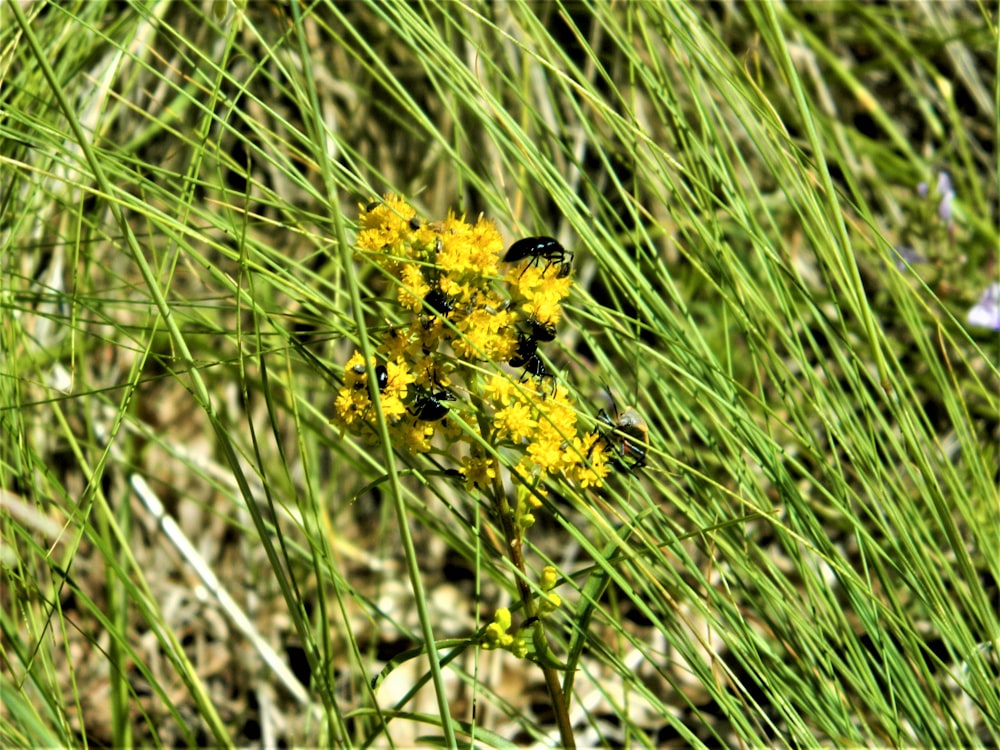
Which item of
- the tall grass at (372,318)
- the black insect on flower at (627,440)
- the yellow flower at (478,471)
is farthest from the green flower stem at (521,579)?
the tall grass at (372,318)

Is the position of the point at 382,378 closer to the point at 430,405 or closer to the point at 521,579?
the point at 430,405

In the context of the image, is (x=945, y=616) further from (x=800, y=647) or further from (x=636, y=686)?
(x=636, y=686)

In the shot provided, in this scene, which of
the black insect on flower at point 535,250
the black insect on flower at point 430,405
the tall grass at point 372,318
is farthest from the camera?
the tall grass at point 372,318

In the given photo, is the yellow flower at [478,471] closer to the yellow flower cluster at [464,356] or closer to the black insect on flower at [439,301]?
the yellow flower cluster at [464,356]

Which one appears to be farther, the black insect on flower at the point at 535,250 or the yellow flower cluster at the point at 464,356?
the black insect on flower at the point at 535,250

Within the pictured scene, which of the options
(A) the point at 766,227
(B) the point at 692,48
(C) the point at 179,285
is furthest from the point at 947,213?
(C) the point at 179,285

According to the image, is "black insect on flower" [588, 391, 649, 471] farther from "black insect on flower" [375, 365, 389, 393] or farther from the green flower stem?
"black insect on flower" [375, 365, 389, 393]

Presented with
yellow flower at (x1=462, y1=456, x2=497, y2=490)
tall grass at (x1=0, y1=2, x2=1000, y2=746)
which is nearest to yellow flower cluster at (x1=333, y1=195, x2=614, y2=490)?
yellow flower at (x1=462, y1=456, x2=497, y2=490)
